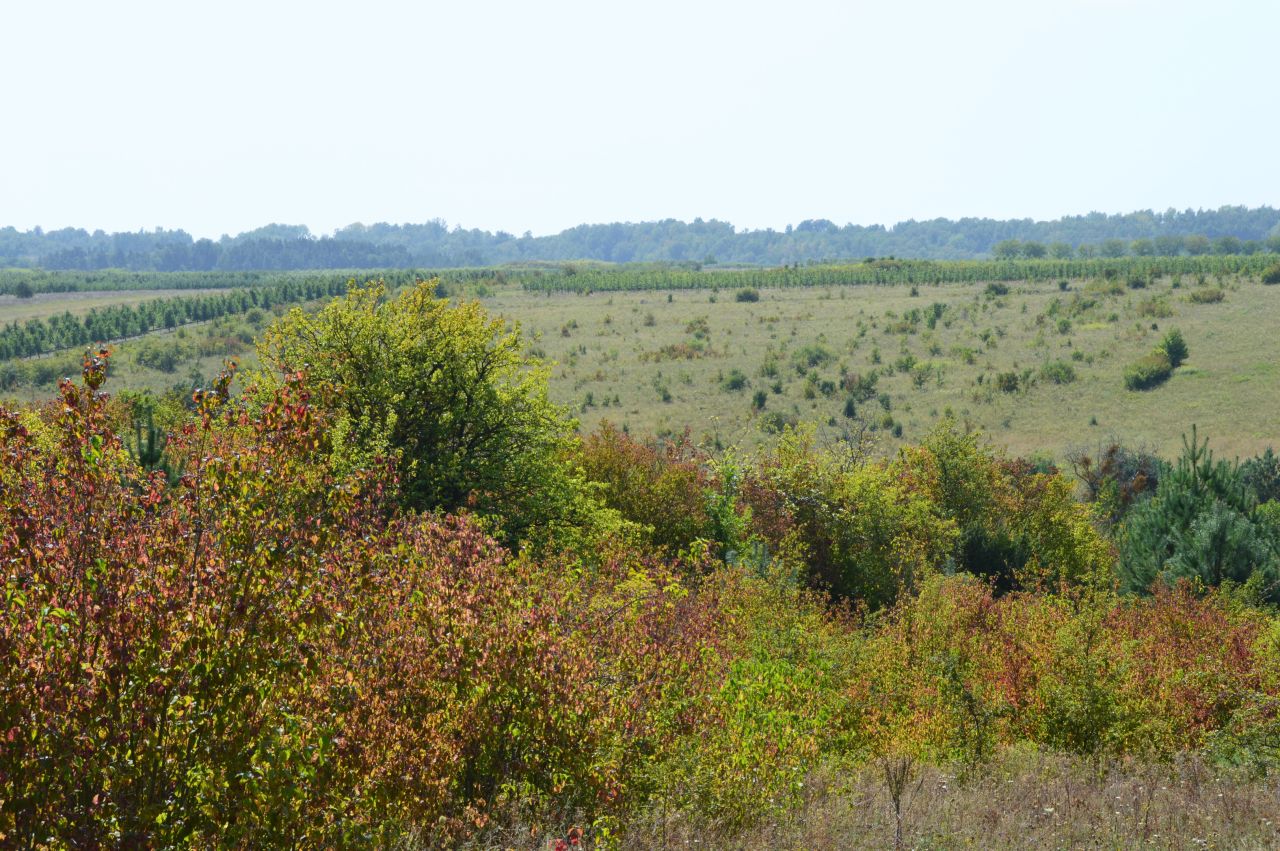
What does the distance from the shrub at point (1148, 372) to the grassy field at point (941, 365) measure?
0.70 meters

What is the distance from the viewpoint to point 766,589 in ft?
73.4

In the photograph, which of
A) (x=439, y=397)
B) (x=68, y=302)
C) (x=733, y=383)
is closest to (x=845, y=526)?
(x=439, y=397)

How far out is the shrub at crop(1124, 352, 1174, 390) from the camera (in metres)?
65.3

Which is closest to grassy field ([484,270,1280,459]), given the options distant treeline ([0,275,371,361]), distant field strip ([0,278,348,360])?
distant treeline ([0,275,371,361])

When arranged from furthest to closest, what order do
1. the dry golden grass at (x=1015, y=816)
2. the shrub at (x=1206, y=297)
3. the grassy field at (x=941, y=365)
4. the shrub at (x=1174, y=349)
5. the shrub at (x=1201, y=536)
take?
the shrub at (x=1206, y=297), the shrub at (x=1174, y=349), the grassy field at (x=941, y=365), the shrub at (x=1201, y=536), the dry golden grass at (x=1015, y=816)

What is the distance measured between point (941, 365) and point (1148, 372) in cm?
1327

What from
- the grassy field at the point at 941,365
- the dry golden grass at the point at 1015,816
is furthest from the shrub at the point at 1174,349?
the dry golden grass at the point at 1015,816

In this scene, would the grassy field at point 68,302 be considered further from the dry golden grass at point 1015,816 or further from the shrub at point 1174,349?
the dry golden grass at point 1015,816

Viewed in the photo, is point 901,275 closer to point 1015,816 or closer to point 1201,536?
point 1201,536

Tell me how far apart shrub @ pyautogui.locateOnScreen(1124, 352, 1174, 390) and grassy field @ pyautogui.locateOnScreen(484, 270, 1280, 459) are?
70 cm

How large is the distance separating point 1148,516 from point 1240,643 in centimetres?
1230

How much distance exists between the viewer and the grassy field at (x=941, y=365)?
59.0 metres

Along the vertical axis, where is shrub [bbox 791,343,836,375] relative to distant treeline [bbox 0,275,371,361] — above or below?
below

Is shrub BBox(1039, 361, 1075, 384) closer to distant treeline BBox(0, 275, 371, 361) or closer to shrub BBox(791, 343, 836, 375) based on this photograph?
shrub BBox(791, 343, 836, 375)
